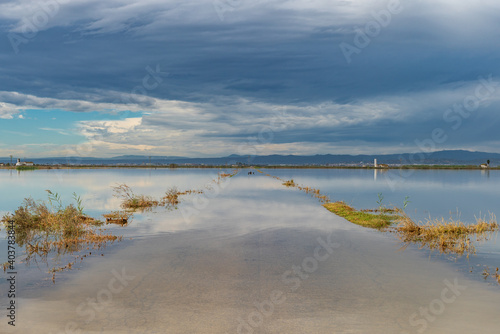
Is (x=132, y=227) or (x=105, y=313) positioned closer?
(x=105, y=313)

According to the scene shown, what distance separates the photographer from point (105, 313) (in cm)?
807

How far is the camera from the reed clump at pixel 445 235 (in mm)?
14688

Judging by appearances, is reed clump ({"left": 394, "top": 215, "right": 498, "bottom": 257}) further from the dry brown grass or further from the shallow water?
the dry brown grass

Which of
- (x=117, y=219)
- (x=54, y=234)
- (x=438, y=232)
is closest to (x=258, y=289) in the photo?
(x=438, y=232)

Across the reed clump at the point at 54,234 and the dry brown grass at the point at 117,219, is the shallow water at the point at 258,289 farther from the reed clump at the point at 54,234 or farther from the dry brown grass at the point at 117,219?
the dry brown grass at the point at 117,219

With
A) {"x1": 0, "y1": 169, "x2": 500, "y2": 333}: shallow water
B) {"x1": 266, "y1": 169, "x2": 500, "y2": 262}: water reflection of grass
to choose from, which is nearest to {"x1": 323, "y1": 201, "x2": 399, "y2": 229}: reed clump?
{"x1": 266, "y1": 169, "x2": 500, "y2": 262}: water reflection of grass

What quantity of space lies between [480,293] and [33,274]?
39.5 ft

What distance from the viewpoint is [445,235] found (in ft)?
54.5

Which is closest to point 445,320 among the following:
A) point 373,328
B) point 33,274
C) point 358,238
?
point 373,328

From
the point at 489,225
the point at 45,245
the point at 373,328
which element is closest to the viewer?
the point at 373,328

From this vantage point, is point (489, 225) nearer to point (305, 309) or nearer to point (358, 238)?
point (358, 238)

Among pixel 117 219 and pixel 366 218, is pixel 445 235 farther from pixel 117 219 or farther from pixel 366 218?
pixel 117 219

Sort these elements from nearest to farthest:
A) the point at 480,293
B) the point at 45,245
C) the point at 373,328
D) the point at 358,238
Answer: the point at 373,328, the point at 480,293, the point at 45,245, the point at 358,238

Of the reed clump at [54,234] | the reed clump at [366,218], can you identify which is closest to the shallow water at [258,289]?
the reed clump at [54,234]
